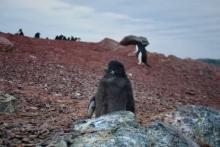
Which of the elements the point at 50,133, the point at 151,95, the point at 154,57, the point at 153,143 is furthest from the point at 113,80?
the point at 154,57

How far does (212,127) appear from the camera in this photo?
20.6 feet

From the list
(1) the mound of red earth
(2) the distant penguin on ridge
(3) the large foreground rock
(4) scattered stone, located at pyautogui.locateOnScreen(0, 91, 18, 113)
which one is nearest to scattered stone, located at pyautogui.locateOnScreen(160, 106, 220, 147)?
(1) the mound of red earth

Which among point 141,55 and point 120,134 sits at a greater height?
point 141,55

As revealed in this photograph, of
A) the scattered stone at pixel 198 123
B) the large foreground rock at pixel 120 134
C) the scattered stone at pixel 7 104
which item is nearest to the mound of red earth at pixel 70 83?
the scattered stone at pixel 7 104

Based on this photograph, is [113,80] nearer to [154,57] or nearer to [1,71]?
[1,71]

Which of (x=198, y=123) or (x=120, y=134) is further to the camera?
(x=198, y=123)

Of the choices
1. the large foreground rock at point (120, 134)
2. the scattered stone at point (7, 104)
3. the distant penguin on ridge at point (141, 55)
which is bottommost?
the scattered stone at point (7, 104)

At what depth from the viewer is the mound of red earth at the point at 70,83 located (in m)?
7.99

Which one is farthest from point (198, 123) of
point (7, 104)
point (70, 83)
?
point (70, 83)

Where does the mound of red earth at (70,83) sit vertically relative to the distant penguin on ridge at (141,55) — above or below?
below

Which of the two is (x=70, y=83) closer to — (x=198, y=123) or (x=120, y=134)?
(x=198, y=123)

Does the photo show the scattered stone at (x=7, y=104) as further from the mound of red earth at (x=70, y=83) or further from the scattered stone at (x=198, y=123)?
the scattered stone at (x=198, y=123)

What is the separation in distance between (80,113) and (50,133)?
3496mm

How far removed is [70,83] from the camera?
1491cm
